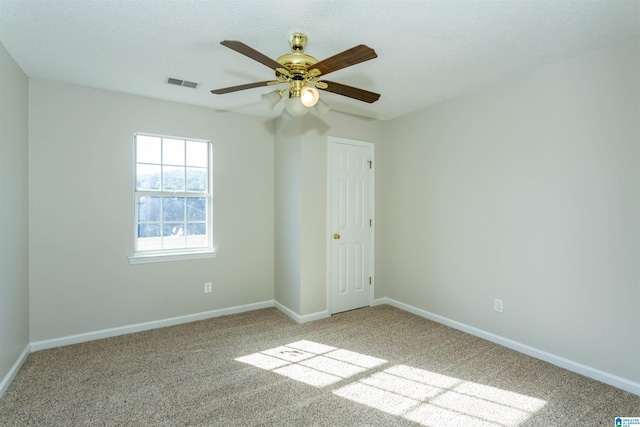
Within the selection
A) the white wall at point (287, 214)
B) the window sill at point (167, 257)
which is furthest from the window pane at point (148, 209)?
the white wall at point (287, 214)

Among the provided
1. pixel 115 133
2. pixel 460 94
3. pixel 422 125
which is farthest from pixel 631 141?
pixel 115 133

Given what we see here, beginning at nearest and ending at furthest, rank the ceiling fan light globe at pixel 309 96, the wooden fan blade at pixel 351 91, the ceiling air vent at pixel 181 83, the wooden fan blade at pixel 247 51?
the wooden fan blade at pixel 247 51 → the ceiling fan light globe at pixel 309 96 → the wooden fan blade at pixel 351 91 → the ceiling air vent at pixel 181 83

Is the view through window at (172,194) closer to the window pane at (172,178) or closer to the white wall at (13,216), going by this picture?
the window pane at (172,178)

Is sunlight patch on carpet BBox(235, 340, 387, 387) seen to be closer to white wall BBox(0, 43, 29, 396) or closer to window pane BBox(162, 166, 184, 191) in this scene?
white wall BBox(0, 43, 29, 396)

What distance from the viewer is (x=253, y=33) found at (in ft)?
7.20

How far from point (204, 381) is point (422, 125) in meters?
3.44

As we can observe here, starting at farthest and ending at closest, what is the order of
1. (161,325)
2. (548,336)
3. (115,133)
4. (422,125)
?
(422,125) < (161,325) < (115,133) < (548,336)

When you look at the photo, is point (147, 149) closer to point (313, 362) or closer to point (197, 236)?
point (197, 236)

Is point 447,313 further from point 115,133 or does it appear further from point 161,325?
point 115,133

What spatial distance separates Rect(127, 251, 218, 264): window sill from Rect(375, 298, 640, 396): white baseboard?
2599mm

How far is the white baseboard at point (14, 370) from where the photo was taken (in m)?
2.29

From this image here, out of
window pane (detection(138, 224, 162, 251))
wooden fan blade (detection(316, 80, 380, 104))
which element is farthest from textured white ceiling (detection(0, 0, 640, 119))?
window pane (detection(138, 224, 162, 251))

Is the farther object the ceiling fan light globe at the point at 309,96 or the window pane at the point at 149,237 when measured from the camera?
the window pane at the point at 149,237

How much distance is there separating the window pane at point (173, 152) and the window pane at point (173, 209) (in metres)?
0.41
